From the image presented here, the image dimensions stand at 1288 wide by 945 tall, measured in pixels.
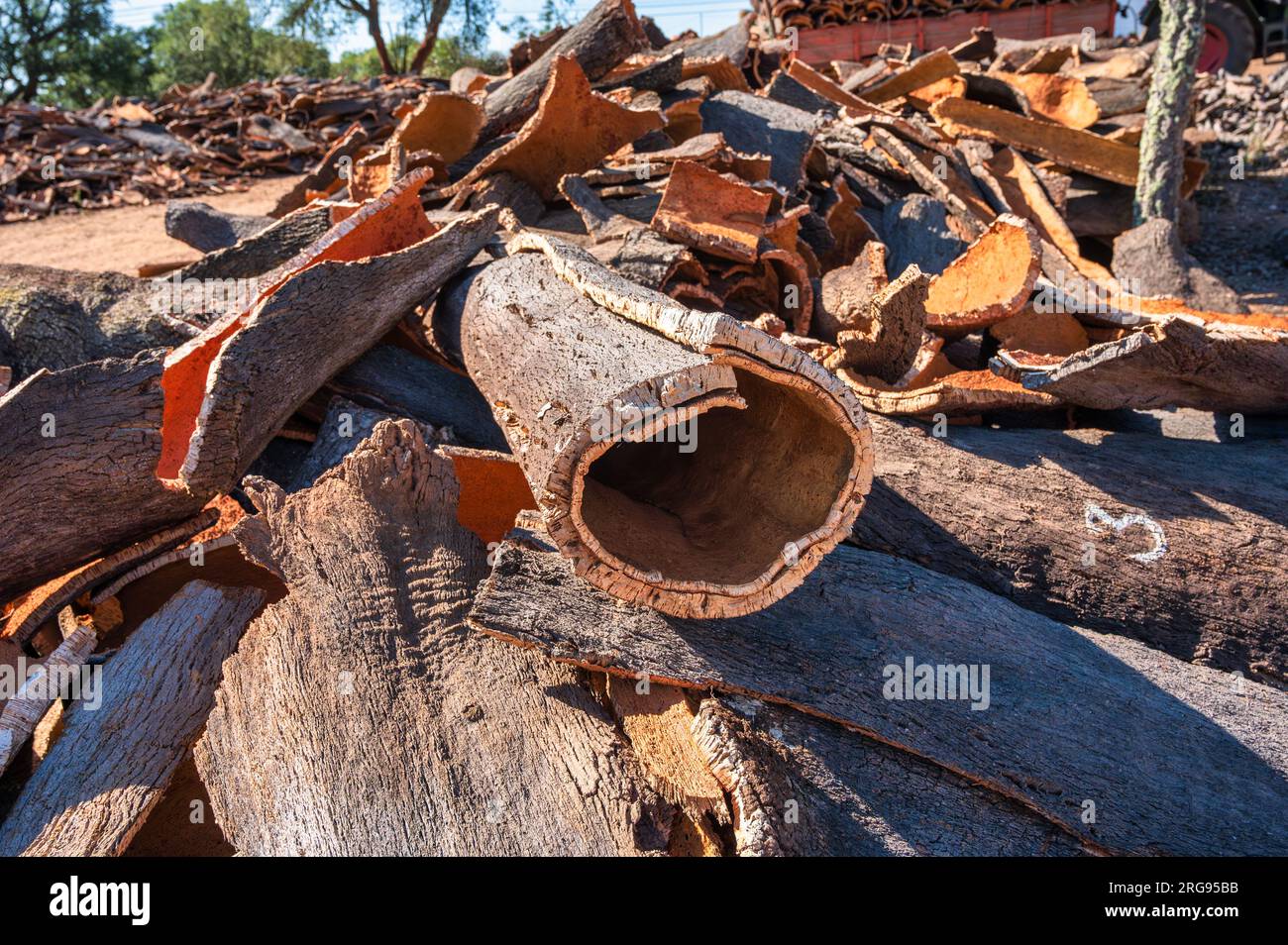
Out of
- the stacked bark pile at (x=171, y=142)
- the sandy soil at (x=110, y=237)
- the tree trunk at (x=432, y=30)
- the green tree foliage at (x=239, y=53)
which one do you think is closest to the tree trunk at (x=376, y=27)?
the tree trunk at (x=432, y=30)

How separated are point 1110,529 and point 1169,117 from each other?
4944 millimetres

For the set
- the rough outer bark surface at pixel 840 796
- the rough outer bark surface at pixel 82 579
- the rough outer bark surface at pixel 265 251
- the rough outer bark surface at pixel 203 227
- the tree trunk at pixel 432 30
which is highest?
the tree trunk at pixel 432 30

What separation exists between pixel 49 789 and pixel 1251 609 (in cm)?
317

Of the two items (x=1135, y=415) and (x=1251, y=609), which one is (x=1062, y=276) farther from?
(x=1251, y=609)

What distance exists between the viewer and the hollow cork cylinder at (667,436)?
75.1 inches

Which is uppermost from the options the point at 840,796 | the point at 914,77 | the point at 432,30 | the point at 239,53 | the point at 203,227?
the point at 239,53

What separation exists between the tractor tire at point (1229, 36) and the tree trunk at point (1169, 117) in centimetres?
507

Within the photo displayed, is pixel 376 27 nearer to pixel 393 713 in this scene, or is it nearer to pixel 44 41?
pixel 44 41

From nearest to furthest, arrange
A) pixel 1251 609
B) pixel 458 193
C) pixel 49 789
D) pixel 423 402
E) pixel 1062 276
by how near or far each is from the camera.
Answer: pixel 49 789
pixel 1251 609
pixel 423 402
pixel 458 193
pixel 1062 276

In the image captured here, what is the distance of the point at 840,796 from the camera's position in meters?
1.94

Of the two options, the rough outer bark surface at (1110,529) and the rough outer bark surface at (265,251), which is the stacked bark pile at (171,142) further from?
the rough outer bark surface at (1110,529)

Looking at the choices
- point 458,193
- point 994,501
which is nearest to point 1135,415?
point 994,501

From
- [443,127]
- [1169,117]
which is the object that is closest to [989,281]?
[443,127]

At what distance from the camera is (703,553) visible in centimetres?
229
